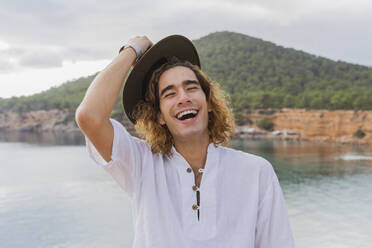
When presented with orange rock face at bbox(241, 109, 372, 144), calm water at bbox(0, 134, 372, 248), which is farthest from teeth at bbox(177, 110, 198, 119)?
orange rock face at bbox(241, 109, 372, 144)

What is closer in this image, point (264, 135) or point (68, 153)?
point (68, 153)

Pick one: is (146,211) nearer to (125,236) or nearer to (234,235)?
(234,235)

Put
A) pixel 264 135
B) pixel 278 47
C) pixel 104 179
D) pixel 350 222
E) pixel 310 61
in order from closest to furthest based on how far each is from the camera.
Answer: pixel 350 222, pixel 104 179, pixel 264 135, pixel 310 61, pixel 278 47

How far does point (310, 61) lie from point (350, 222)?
153ft

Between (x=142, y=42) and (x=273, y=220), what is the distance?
0.82m

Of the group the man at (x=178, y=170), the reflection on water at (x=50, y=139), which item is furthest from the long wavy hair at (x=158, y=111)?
the reflection on water at (x=50, y=139)

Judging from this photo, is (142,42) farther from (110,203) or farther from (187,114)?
(110,203)

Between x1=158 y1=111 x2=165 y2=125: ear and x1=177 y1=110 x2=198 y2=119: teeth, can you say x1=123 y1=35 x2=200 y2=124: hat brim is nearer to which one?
x1=158 y1=111 x2=165 y2=125: ear

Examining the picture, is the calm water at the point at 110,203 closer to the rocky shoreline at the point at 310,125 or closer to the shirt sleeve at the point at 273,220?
the rocky shoreline at the point at 310,125

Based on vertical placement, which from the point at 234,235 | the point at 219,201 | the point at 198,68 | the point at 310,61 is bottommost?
the point at 234,235

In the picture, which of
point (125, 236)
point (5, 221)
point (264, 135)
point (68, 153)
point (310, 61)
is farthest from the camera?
point (310, 61)

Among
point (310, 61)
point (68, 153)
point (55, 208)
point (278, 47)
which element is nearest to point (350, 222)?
point (55, 208)

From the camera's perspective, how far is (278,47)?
2324 inches

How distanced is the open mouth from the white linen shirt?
0.13 meters
